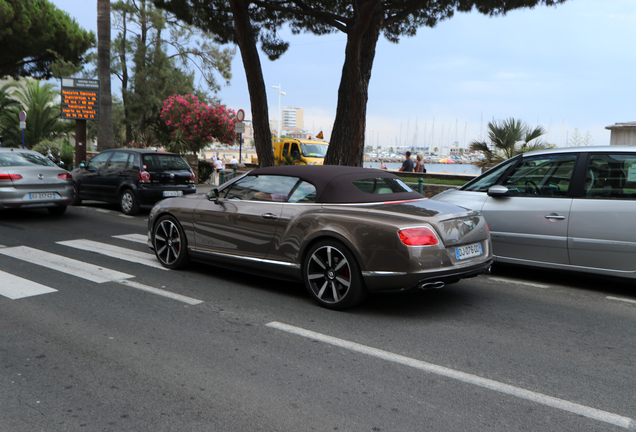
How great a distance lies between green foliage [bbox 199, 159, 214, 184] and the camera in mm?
23219

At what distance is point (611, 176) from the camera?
6.01 metres

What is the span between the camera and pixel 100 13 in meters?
19.2

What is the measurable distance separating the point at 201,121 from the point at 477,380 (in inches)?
977

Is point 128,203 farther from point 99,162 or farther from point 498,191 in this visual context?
point 498,191

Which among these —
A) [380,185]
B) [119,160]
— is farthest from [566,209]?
[119,160]

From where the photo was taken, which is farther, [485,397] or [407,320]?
[407,320]

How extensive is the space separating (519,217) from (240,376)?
4326 mm

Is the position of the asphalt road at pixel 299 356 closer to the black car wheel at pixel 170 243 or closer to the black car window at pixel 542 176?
the black car wheel at pixel 170 243

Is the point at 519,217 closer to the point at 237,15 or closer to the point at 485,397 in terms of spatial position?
the point at 485,397

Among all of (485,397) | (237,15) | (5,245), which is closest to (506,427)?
(485,397)

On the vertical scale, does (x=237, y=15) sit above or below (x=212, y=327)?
above

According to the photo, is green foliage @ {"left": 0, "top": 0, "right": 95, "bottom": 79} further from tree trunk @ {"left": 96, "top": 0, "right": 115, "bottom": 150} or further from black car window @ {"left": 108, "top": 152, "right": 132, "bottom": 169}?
black car window @ {"left": 108, "top": 152, "right": 132, "bottom": 169}

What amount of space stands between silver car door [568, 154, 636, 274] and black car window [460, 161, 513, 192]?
1.12m

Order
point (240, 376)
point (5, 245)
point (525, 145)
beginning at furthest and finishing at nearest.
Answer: point (525, 145) < point (5, 245) < point (240, 376)
